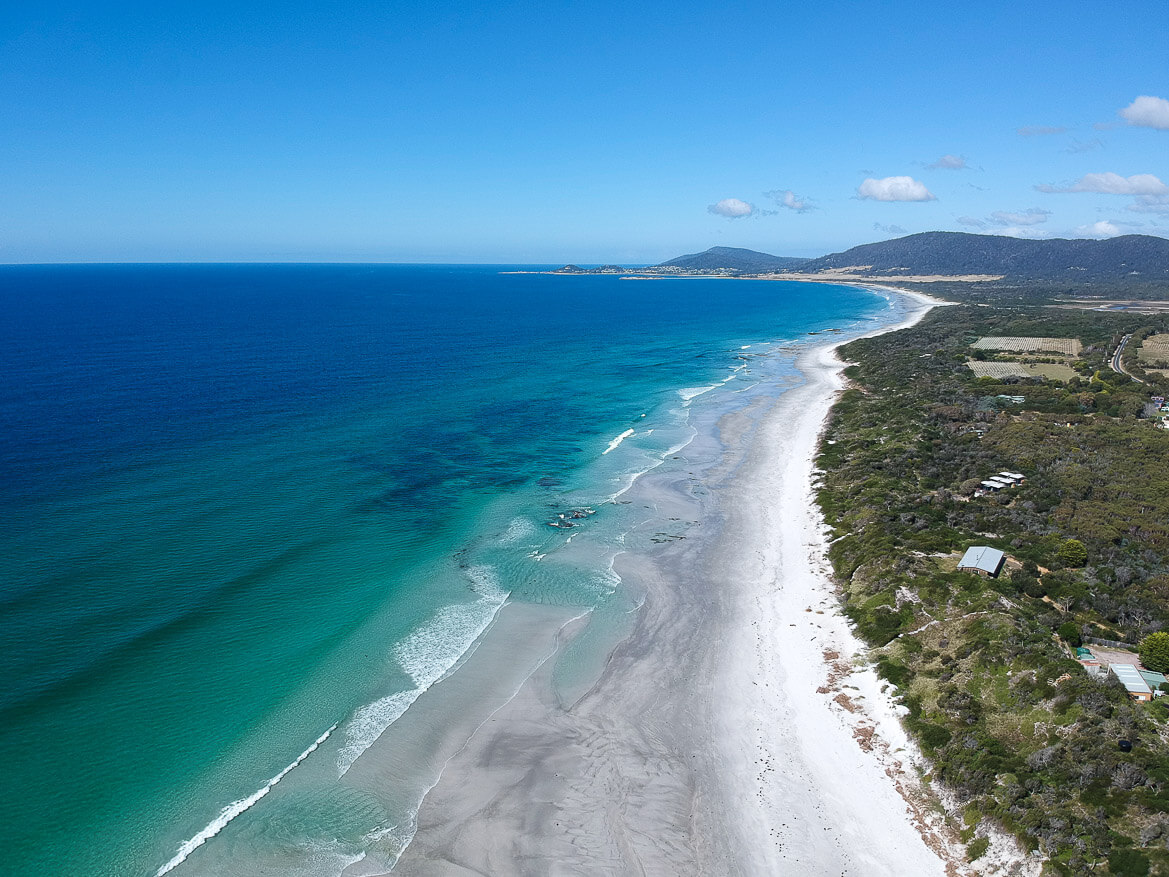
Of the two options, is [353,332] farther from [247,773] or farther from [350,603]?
[247,773]

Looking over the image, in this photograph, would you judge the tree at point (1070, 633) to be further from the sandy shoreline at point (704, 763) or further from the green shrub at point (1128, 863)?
the green shrub at point (1128, 863)

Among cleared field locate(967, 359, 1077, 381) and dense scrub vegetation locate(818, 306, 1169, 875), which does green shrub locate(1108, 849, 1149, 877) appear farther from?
cleared field locate(967, 359, 1077, 381)

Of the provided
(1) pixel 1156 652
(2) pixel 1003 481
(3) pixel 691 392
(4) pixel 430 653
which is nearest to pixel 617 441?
(3) pixel 691 392

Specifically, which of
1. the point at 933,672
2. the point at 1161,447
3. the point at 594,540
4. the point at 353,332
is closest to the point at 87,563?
the point at 594,540

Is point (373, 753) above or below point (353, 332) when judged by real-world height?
below

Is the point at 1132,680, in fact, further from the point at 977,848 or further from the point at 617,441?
the point at 617,441

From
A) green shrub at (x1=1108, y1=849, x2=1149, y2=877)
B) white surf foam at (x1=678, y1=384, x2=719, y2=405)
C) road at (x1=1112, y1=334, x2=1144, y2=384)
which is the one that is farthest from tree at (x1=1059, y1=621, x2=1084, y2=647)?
road at (x1=1112, y1=334, x2=1144, y2=384)
